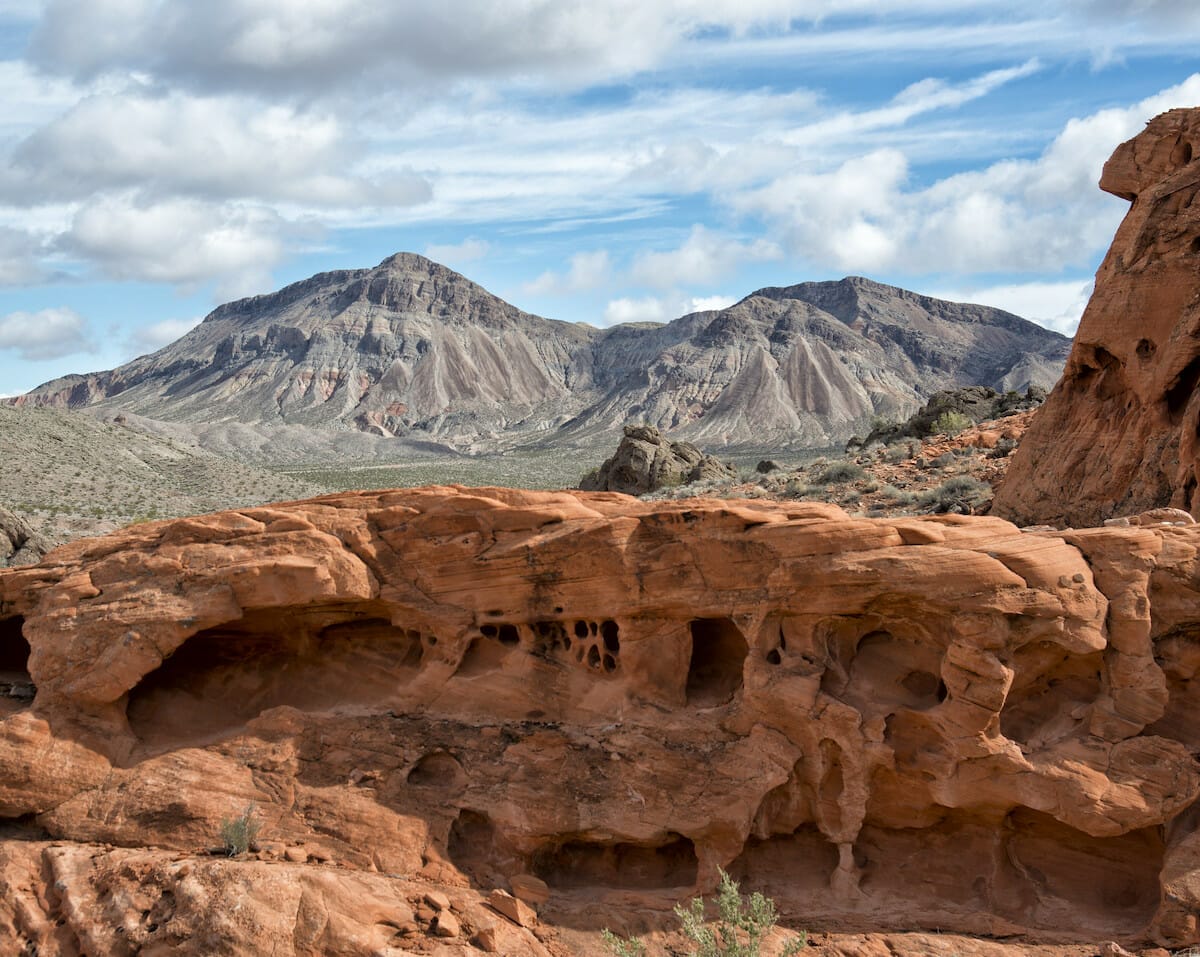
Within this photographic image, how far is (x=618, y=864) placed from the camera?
36.8ft

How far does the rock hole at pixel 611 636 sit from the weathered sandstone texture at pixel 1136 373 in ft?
29.0

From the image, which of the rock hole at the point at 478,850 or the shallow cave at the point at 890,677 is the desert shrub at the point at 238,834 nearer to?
the rock hole at the point at 478,850

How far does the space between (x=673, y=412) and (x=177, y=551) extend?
147048 mm

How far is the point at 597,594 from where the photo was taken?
11312 millimetres

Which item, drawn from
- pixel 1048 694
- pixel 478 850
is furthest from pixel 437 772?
pixel 1048 694

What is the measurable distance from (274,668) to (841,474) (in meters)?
18.4

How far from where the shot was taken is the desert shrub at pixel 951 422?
35.9 metres

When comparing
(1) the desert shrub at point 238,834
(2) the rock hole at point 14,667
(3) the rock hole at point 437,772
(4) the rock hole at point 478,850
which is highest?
(2) the rock hole at point 14,667

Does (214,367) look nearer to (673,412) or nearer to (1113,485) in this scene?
(673,412)

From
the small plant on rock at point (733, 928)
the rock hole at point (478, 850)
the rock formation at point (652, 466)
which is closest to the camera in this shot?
the small plant on rock at point (733, 928)

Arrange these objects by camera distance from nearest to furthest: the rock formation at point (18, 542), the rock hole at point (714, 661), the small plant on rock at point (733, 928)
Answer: the small plant on rock at point (733, 928)
the rock hole at point (714, 661)
the rock formation at point (18, 542)

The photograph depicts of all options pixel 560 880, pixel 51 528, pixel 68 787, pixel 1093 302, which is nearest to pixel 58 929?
pixel 68 787

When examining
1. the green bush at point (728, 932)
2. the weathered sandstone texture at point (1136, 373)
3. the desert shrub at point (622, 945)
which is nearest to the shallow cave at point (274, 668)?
the desert shrub at point (622, 945)

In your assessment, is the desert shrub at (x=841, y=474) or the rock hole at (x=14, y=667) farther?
the desert shrub at (x=841, y=474)
